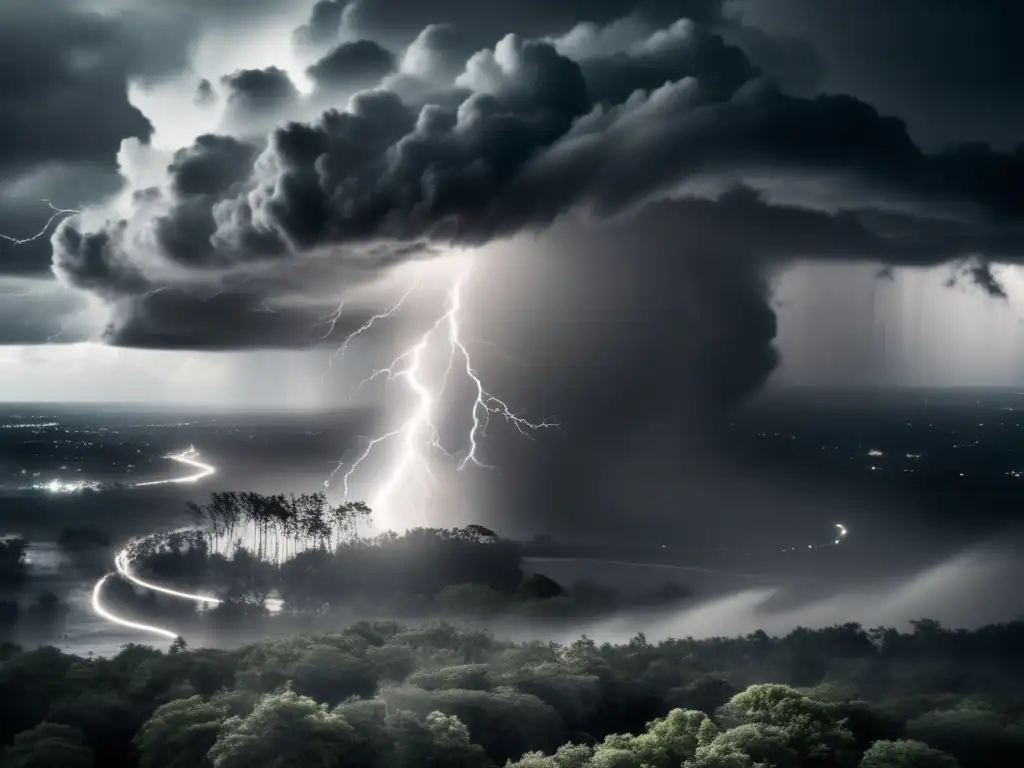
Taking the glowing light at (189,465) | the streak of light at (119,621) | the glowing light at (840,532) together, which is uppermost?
the glowing light at (189,465)

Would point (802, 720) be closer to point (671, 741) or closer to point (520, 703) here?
point (671, 741)

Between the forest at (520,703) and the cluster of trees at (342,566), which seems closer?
the forest at (520,703)

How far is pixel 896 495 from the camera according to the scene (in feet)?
219

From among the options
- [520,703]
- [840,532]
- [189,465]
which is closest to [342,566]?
[520,703]

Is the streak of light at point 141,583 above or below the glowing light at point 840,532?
below

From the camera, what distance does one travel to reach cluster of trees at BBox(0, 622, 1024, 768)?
16281 mm

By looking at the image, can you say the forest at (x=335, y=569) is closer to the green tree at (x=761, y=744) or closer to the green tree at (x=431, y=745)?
the green tree at (x=431, y=745)

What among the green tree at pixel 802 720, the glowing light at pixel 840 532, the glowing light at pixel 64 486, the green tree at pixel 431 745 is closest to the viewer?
the green tree at pixel 802 720

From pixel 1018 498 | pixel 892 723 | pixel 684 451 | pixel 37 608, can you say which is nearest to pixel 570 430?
pixel 684 451

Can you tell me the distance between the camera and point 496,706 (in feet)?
63.2

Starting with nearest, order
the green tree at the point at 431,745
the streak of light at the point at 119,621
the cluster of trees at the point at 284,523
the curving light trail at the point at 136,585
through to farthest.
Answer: the green tree at the point at 431,745 < the streak of light at the point at 119,621 < the curving light trail at the point at 136,585 < the cluster of trees at the point at 284,523

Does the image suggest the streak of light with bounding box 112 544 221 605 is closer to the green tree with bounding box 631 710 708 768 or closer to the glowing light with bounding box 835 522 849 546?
the green tree with bounding box 631 710 708 768

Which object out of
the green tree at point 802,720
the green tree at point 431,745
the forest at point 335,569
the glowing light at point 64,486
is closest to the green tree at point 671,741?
the green tree at point 802,720

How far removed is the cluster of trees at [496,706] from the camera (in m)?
16.3
